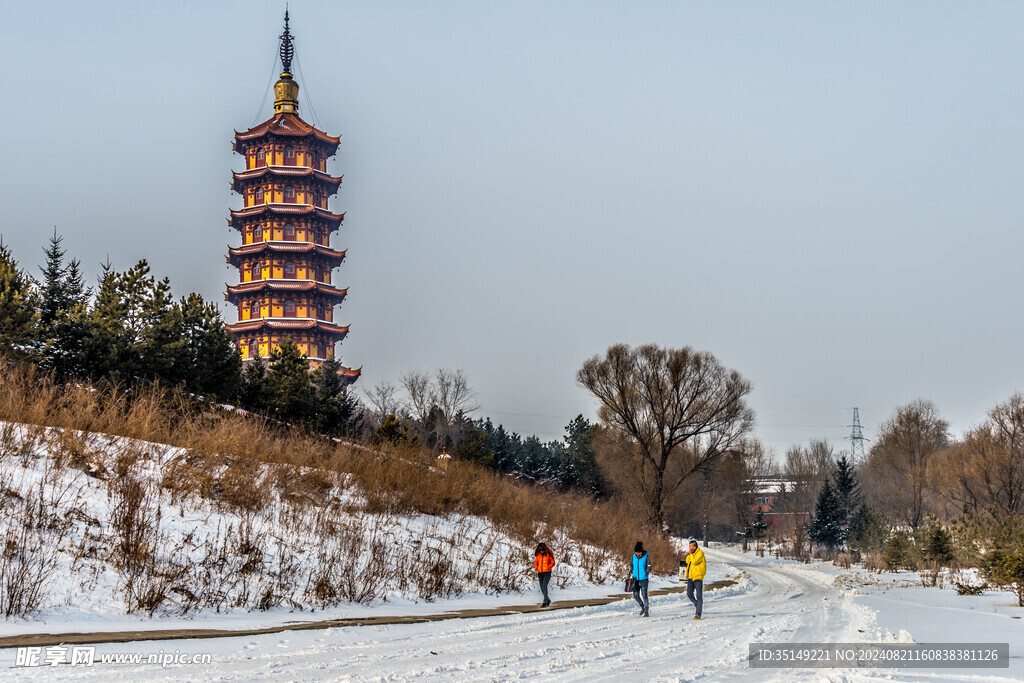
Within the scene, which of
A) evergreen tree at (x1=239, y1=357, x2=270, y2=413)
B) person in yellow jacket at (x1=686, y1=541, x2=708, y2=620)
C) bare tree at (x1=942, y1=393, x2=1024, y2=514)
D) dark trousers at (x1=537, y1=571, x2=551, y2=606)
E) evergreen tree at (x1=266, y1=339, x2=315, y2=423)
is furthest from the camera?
bare tree at (x1=942, y1=393, x2=1024, y2=514)

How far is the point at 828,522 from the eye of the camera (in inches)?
2628

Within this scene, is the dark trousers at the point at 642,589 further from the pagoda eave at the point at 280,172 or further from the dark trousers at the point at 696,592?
the pagoda eave at the point at 280,172

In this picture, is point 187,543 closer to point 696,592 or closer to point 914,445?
point 696,592

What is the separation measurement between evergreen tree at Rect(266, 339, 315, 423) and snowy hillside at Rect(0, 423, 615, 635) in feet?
47.3

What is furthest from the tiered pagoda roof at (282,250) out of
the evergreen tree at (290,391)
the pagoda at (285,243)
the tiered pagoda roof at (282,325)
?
the evergreen tree at (290,391)

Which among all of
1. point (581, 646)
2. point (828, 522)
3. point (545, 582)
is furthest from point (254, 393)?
point (828, 522)

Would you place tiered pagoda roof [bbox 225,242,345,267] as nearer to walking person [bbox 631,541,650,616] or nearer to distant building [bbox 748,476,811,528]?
distant building [bbox 748,476,811,528]

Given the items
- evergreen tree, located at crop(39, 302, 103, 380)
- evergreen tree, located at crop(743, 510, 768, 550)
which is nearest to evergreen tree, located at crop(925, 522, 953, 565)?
evergreen tree, located at crop(39, 302, 103, 380)

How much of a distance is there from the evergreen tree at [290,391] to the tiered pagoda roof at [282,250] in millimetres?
36599

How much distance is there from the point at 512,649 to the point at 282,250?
64975mm

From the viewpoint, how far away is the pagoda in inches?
2798

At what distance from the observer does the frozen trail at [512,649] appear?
8.13 metres

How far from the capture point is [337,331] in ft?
238

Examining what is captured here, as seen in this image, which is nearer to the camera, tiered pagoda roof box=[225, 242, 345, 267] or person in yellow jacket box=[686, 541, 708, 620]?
person in yellow jacket box=[686, 541, 708, 620]
